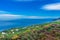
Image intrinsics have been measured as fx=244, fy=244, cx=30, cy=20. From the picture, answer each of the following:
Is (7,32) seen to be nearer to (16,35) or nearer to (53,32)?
(16,35)

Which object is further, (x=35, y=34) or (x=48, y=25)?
(x=48, y=25)

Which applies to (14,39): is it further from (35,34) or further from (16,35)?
(35,34)

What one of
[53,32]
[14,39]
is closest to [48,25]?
[53,32]

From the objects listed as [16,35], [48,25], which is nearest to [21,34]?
[16,35]

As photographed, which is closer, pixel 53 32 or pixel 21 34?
pixel 21 34

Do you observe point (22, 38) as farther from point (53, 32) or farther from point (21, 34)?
point (53, 32)

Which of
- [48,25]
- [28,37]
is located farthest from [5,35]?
[48,25]
